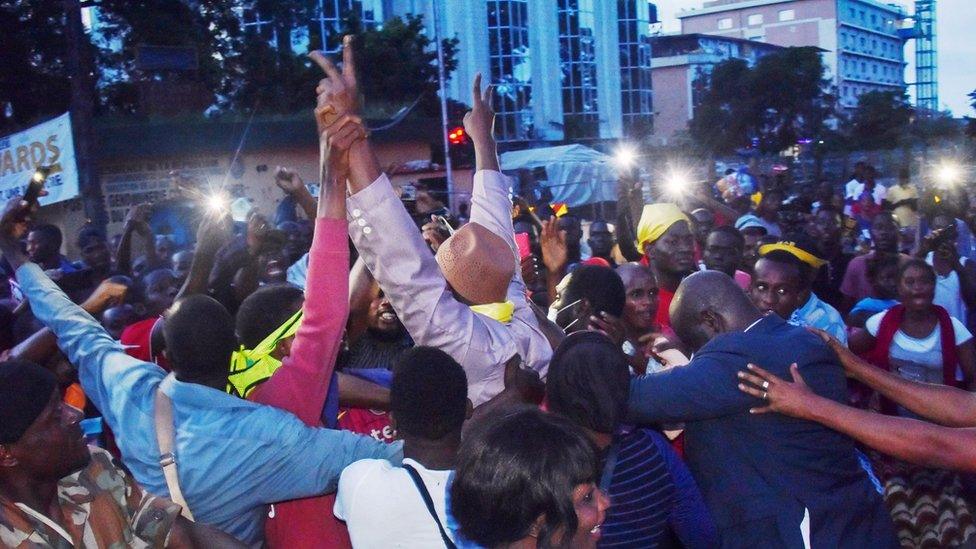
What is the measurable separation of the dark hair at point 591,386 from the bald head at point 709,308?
0.57 metres

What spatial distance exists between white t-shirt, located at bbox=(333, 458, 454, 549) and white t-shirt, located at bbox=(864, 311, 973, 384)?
3.49 metres

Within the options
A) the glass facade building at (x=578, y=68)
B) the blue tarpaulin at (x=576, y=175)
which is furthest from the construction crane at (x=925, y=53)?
the blue tarpaulin at (x=576, y=175)

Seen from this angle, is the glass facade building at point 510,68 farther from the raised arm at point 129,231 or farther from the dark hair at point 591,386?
the dark hair at point 591,386

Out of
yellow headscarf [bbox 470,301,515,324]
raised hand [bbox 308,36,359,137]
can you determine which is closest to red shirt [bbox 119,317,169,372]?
yellow headscarf [bbox 470,301,515,324]

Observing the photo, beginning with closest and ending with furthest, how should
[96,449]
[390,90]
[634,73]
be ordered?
1. [96,449]
2. [390,90]
3. [634,73]

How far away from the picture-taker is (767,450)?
278cm

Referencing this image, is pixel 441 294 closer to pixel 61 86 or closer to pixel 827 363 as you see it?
pixel 827 363

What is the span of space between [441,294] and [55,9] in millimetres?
19221

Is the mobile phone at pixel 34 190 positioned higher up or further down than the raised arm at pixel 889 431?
higher up

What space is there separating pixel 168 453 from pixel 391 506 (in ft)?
2.46

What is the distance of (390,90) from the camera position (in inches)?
A: 1179

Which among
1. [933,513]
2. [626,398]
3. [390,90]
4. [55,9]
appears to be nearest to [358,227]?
[626,398]

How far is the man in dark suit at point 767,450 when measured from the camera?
2736 millimetres

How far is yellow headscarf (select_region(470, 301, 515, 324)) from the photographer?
2.88m
